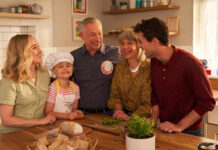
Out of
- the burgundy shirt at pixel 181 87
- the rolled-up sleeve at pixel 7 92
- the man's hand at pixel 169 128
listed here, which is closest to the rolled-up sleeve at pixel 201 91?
the burgundy shirt at pixel 181 87

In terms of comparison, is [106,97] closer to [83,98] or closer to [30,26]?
[83,98]

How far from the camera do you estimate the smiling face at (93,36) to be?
260 cm

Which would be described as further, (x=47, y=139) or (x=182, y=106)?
(x=182, y=106)

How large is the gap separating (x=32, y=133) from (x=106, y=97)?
89 centimetres

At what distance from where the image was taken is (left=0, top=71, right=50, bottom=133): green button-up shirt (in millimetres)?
2007

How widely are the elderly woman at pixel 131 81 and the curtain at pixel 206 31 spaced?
2.67 meters

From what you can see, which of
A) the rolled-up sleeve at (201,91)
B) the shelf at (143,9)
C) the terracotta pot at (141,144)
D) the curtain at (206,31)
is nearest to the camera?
the terracotta pot at (141,144)

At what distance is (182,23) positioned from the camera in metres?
4.89

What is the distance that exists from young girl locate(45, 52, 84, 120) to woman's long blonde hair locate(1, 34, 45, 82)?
8.6 inches

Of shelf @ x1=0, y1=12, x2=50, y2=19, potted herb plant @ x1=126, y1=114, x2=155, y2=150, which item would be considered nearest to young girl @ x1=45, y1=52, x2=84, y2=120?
potted herb plant @ x1=126, y1=114, x2=155, y2=150

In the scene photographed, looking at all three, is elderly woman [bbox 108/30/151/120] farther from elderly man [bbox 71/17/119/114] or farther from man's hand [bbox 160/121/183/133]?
man's hand [bbox 160/121/183/133]

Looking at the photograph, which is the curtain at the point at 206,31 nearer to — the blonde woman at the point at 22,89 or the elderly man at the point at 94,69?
the elderly man at the point at 94,69

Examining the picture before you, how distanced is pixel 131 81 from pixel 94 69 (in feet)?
1.40

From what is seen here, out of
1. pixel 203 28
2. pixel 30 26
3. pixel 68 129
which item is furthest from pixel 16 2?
pixel 68 129
